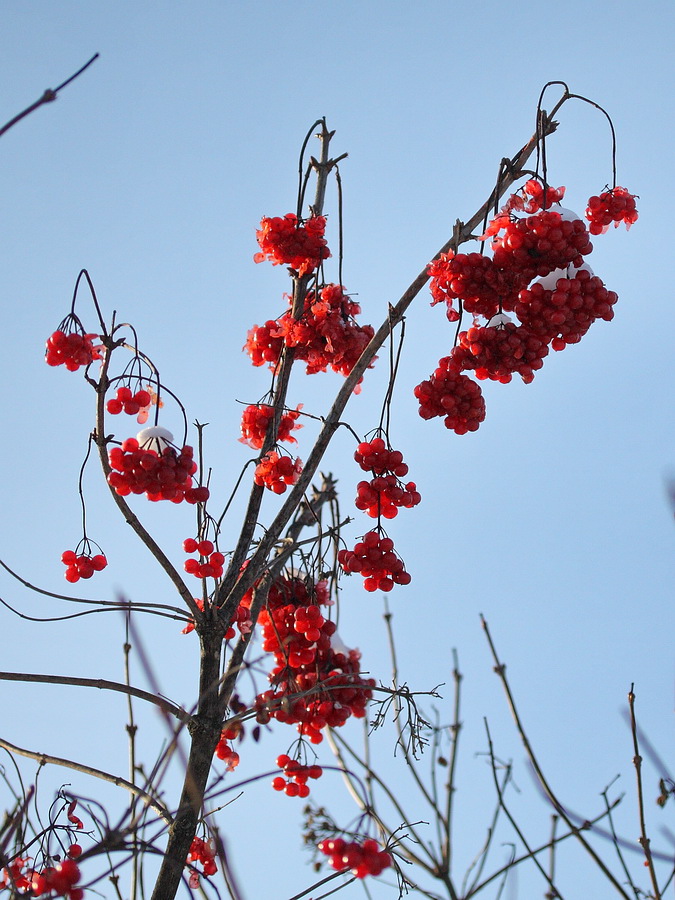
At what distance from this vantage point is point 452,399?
7.39ft

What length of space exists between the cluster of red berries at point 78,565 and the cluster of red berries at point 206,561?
0.93 ft

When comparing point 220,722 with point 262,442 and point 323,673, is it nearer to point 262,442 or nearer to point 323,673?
point 323,673

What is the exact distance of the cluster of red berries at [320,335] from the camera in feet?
8.71

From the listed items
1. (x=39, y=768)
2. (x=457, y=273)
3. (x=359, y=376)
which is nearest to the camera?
(x=39, y=768)

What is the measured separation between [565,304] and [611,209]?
0.49 m

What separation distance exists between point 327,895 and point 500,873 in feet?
1.43

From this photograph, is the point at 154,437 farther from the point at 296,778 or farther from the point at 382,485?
the point at 296,778

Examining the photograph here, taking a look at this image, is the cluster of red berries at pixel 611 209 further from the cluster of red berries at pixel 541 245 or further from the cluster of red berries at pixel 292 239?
the cluster of red berries at pixel 292 239

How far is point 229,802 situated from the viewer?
233 cm

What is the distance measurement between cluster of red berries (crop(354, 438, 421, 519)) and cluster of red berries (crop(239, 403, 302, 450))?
45cm

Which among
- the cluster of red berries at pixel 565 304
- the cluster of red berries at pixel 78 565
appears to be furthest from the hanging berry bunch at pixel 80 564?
the cluster of red berries at pixel 565 304

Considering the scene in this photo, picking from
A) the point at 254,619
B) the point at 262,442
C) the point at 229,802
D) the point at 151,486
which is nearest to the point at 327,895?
the point at 229,802

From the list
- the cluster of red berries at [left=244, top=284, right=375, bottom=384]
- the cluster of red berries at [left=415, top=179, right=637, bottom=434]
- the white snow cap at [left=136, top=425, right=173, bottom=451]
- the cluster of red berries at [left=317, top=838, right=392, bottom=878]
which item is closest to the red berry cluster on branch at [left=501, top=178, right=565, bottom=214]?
the cluster of red berries at [left=415, top=179, right=637, bottom=434]

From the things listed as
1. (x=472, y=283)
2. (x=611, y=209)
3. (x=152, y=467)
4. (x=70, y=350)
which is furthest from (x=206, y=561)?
(x=611, y=209)
